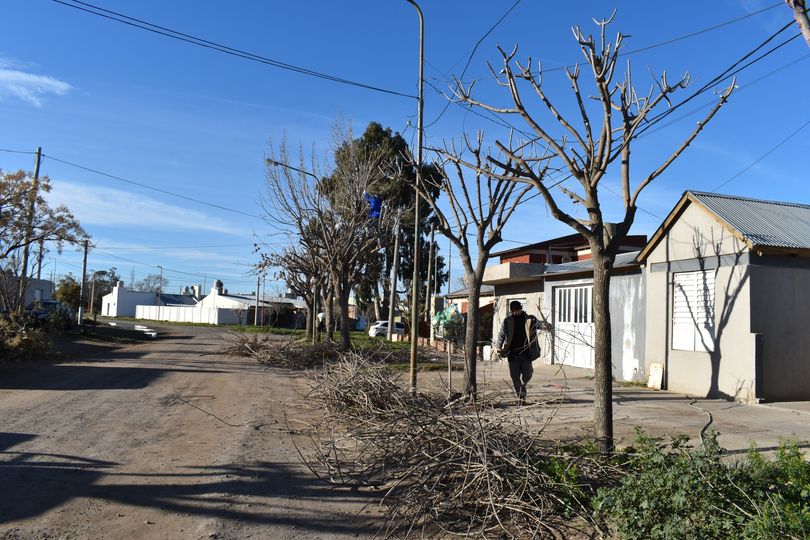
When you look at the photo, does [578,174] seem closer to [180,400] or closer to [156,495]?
[156,495]

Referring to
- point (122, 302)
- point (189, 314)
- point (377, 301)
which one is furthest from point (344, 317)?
point (122, 302)

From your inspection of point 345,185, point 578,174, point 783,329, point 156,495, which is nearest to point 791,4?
point 578,174

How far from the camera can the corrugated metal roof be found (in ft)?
36.7

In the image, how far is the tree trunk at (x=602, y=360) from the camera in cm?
634

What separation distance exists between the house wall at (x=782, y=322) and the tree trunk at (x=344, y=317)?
11.2 meters

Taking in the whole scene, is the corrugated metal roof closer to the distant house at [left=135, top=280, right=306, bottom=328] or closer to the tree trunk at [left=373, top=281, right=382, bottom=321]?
the tree trunk at [left=373, top=281, right=382, bottom=321]

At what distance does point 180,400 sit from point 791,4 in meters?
10.2

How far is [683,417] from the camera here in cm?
958

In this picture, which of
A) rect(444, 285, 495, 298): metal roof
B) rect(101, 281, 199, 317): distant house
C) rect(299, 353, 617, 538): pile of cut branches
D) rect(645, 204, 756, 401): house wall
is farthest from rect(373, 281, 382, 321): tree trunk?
rect(101, 281, 199, 317): distant house

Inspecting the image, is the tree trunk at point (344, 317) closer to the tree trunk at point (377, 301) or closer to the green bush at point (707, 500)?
the green bush at point (707, 500)

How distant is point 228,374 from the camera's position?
1583cm

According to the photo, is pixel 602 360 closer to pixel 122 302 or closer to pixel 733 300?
pixel 733 300

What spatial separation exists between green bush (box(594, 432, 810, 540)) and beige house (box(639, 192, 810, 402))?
20.8ft

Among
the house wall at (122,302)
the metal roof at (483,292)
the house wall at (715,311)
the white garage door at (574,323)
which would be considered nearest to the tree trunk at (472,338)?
the house wall at (715,311)
